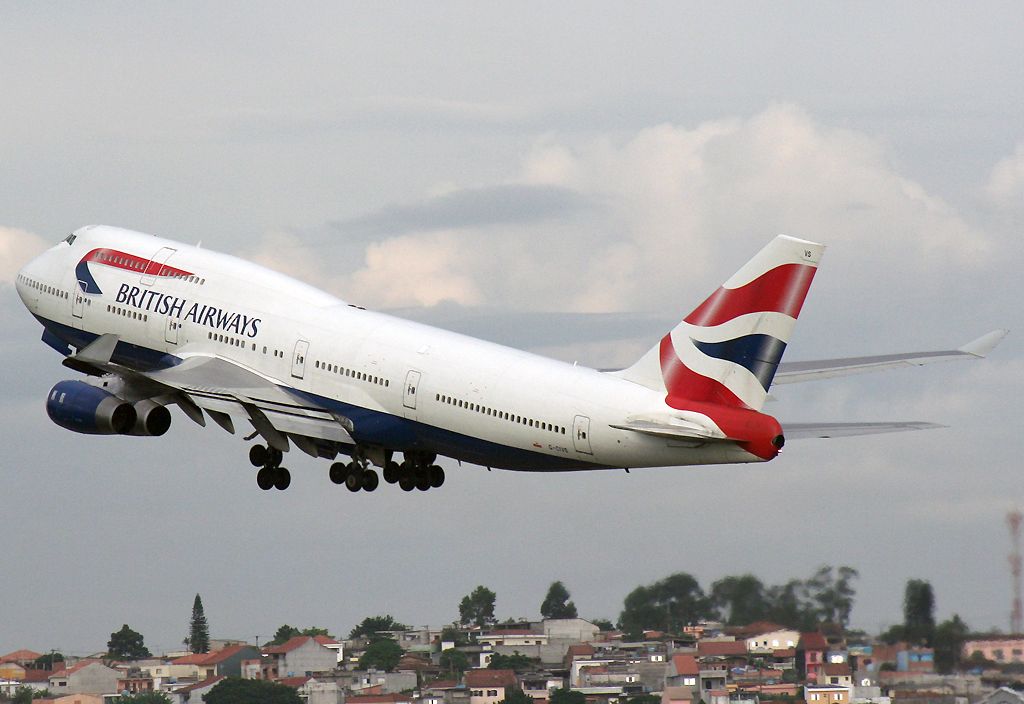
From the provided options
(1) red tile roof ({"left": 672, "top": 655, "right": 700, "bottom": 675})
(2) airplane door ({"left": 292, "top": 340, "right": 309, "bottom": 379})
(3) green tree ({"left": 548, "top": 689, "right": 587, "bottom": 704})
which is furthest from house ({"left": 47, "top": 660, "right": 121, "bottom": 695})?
(1) red tile roof ({"left": 672, "top": 655, "right": 700, "bottom": 675})

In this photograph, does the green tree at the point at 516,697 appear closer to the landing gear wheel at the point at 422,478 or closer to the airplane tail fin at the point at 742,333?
the landing gear wheel at the point at 422,478

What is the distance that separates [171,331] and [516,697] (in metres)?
15.6

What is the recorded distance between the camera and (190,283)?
50.8m

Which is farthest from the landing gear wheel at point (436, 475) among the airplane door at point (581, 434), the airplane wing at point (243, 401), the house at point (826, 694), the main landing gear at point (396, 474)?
the house at point (826, 694)

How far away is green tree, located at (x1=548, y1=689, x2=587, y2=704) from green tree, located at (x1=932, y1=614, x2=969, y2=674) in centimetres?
1630

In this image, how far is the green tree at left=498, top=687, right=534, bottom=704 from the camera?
56.8 metres

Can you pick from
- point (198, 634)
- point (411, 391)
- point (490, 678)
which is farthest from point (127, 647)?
point (411, 391)

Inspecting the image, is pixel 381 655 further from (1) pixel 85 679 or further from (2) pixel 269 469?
(2) pixel 269 469

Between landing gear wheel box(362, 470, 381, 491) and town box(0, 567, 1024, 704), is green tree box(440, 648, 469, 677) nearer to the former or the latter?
town box(0, 567, 1024, 704)

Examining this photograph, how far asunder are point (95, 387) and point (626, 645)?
53.6ft

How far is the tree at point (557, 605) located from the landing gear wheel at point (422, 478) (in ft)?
28.0

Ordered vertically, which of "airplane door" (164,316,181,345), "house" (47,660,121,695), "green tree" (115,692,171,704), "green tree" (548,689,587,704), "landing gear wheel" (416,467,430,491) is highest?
"airplane door" (164,316,181,345)

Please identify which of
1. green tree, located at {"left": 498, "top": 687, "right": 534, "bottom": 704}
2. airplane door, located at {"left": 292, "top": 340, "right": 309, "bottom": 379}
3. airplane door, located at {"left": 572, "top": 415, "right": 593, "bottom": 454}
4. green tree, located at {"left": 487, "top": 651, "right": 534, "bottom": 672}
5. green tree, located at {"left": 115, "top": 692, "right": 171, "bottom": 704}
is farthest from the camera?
green tree, located at {"left": 115, "top": 692, "right": 171, "bottom": 704}

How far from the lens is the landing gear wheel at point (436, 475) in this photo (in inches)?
1956
